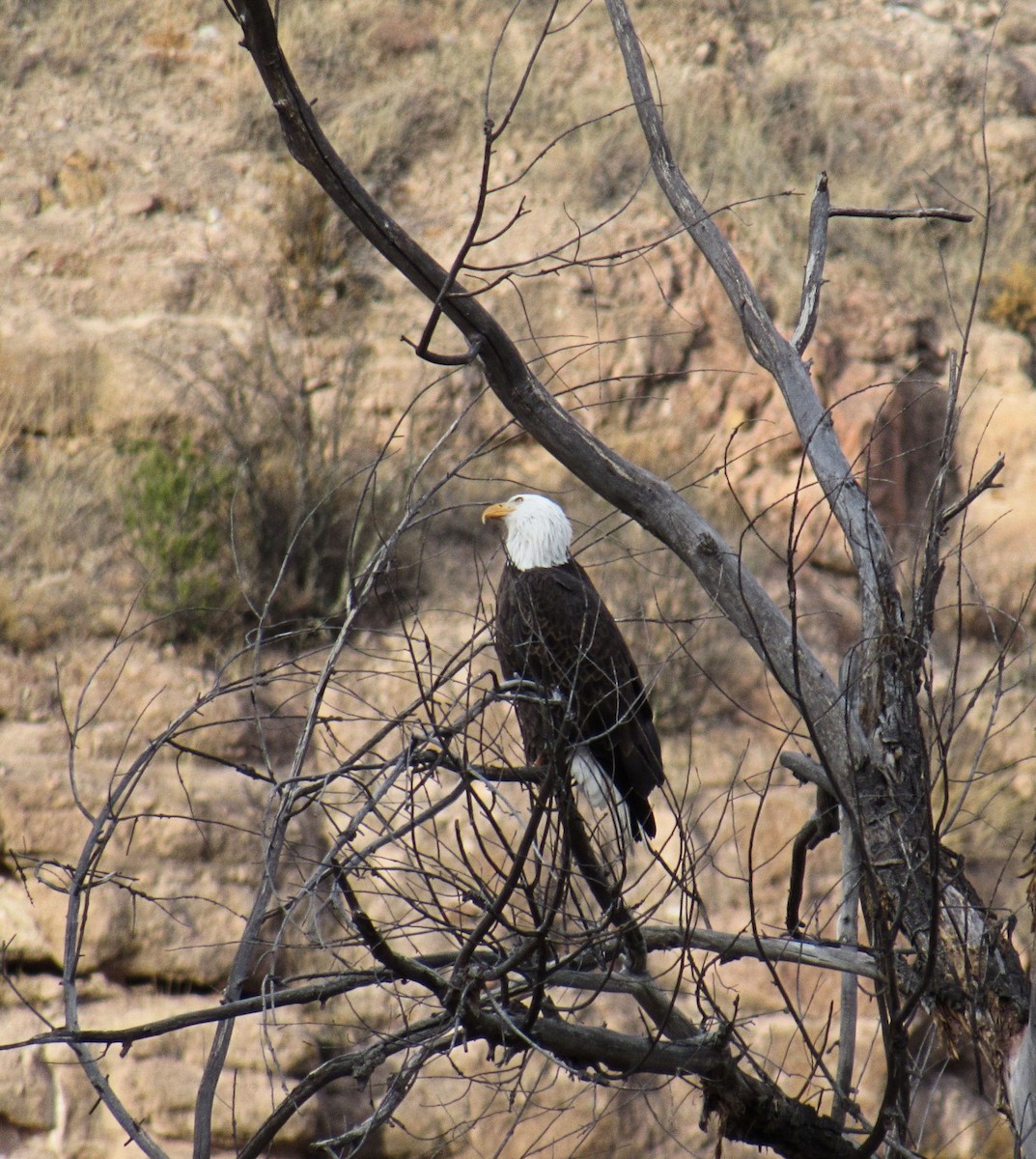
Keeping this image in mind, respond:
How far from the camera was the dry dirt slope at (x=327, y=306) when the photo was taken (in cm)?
657

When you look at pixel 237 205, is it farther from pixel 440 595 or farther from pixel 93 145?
pixel 440 595

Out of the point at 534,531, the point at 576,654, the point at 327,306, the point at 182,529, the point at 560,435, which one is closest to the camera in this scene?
the point at 560,435

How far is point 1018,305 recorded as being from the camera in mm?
9125

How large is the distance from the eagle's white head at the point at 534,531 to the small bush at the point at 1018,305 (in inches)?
208

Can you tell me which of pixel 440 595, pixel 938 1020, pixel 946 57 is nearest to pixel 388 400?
pixel 440 595

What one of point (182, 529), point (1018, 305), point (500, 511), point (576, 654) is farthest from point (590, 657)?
point (1018, 305)

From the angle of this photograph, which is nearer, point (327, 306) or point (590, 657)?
point (590, 657)

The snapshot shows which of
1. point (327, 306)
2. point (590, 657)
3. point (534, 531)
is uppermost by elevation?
point (327, 306)

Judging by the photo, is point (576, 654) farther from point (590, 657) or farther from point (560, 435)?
point (560, 435)

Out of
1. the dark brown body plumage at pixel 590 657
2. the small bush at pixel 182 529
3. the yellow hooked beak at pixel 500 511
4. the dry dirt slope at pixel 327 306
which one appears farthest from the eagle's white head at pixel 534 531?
the small bush at pixel 182 529

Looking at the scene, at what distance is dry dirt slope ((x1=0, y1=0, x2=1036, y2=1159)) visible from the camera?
21.5 ft

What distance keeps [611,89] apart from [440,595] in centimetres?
472

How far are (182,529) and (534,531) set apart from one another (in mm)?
3183

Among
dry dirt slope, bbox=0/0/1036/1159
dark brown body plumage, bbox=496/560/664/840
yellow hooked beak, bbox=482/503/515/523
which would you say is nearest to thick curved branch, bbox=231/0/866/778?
dark brown body plumage, bbox=496/560/664/840
